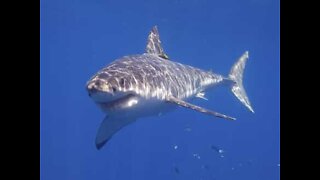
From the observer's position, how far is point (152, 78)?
7.09 metres

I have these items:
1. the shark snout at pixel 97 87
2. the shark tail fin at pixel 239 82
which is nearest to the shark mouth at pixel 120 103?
the shark snout at pixel 97 87

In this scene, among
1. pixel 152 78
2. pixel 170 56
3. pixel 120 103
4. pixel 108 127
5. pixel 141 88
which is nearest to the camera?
pixel 120 103

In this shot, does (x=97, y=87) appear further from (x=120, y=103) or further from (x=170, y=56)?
(x=170, y=56)

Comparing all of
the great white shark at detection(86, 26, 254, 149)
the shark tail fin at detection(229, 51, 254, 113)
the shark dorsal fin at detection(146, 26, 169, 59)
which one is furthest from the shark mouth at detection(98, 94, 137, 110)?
the shark tail fin at detection(229, 51, 254, 113)

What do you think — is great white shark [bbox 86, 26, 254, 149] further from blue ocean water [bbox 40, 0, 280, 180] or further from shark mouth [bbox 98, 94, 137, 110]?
blue ocean water [bbox 40, 0, 280, 180]

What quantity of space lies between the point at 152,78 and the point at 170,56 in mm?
37431

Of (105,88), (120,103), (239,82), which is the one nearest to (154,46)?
(120,103)

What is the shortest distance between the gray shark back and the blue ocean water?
754 centimetres

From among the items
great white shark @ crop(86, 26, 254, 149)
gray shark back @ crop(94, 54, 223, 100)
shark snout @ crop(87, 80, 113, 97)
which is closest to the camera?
shark snout @ crop(87, 80, 113, 97)

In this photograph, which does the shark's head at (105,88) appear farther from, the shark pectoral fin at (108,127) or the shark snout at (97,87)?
the shark pectoral fin at (108,127)

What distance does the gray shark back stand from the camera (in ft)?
19.0
